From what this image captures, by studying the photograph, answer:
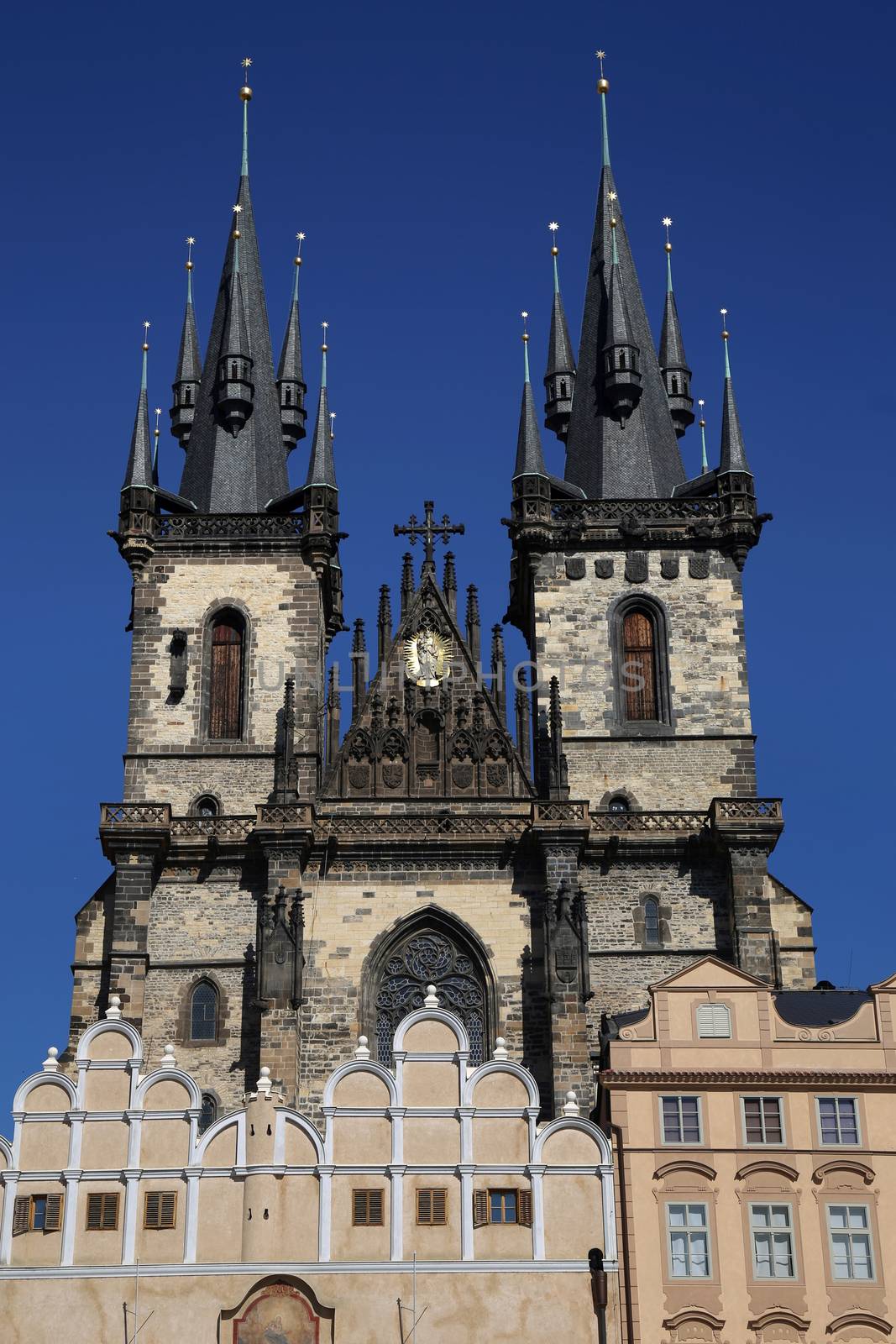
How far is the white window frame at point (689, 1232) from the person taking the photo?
30719mm

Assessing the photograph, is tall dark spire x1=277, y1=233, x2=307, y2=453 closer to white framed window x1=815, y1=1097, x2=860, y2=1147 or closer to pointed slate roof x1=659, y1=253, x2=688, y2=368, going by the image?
pointed slate roof x1=659, y1=253, x2=688, y2=368

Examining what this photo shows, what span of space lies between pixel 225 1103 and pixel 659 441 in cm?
1869

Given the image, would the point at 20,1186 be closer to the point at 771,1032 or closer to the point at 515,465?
the point at 771,1032

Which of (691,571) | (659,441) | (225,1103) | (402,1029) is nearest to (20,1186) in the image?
(402,1029)

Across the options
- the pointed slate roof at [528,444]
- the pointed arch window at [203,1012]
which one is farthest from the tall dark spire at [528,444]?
the pointed arch window at [203,1012]

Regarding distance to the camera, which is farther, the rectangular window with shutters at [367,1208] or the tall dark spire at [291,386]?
the tall dark spire at [291,386]

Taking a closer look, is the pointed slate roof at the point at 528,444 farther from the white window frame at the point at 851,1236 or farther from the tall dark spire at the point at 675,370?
the white window frame at the point at 851,1236

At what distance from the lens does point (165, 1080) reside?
31781 millimetres

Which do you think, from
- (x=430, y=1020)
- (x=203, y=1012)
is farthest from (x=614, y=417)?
(x=430, y=1020)

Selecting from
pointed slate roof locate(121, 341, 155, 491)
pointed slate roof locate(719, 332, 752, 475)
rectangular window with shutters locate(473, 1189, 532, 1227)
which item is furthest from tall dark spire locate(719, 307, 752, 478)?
rectangular window with shutters locate(473, 1189, 532, 1227)

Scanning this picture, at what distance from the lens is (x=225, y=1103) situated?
44188mm

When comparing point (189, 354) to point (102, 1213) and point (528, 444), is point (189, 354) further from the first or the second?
point (102, 1213)

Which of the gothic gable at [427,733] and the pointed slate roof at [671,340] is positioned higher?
the pointed slate roof at [671,340]

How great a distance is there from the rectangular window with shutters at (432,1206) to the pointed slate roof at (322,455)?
23.4 m
